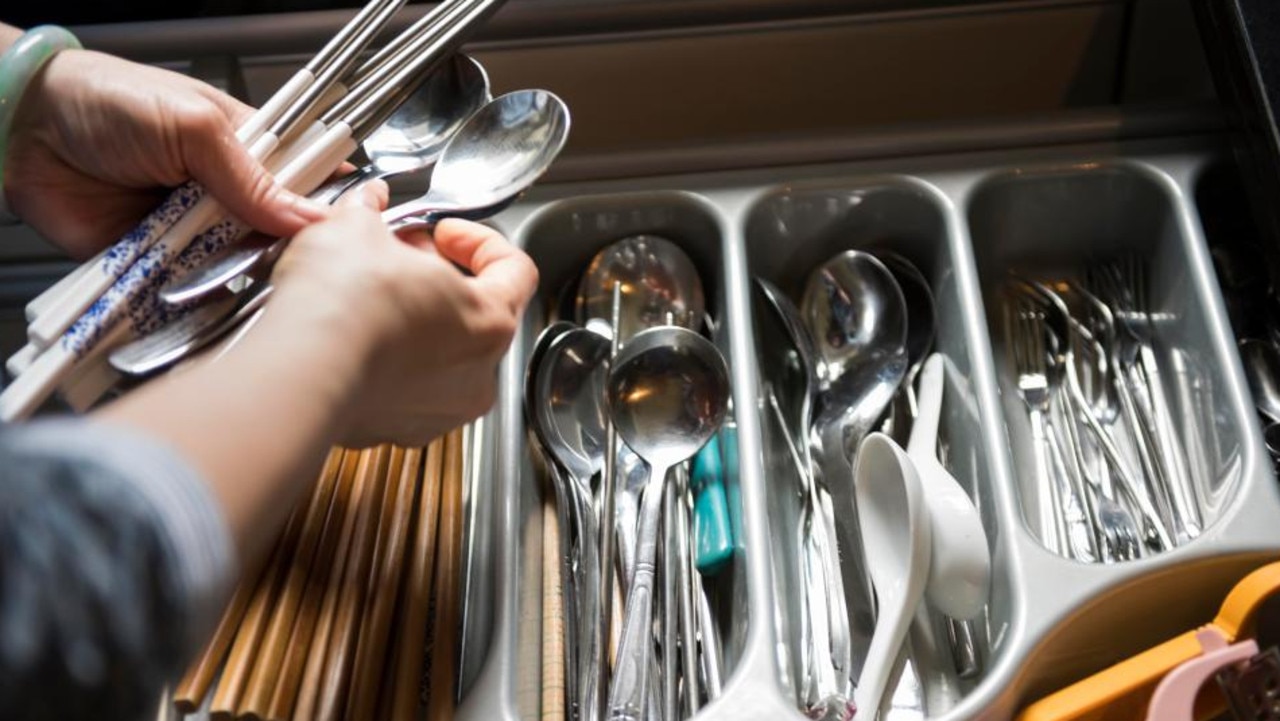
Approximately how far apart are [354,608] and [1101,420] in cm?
57

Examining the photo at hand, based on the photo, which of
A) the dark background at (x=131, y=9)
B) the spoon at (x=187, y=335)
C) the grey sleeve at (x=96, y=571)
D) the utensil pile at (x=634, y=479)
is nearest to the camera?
the grey sleeve at (x=96, y=571)

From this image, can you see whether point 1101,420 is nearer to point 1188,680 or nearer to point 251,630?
point 1188,680

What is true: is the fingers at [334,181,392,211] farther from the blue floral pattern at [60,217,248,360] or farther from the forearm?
the forearm

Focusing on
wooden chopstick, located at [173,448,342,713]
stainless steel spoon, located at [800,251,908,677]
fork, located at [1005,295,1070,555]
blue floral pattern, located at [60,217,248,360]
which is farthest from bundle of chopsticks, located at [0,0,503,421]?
fork, located at [1005,295,1070,555]

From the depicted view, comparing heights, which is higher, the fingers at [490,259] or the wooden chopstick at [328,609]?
the fingers at [490,259]

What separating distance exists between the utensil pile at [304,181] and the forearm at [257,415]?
5.6 inches

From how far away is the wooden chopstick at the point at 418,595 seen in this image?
662 mm

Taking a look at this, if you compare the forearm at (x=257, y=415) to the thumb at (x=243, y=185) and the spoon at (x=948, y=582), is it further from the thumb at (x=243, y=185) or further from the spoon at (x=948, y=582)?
the spoon at (x=948, y=582)

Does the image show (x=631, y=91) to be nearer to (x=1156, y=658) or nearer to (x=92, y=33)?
(x=92, y=33)

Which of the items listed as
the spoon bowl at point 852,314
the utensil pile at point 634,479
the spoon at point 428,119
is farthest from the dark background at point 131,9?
the spoon bowl at point 852,314

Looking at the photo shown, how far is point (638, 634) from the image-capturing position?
2.24 feet

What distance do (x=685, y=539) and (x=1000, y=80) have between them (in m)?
0.56

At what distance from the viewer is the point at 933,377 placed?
861 millimetres

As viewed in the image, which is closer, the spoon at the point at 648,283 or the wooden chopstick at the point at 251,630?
the wooden chopstick at the point at 251,630
